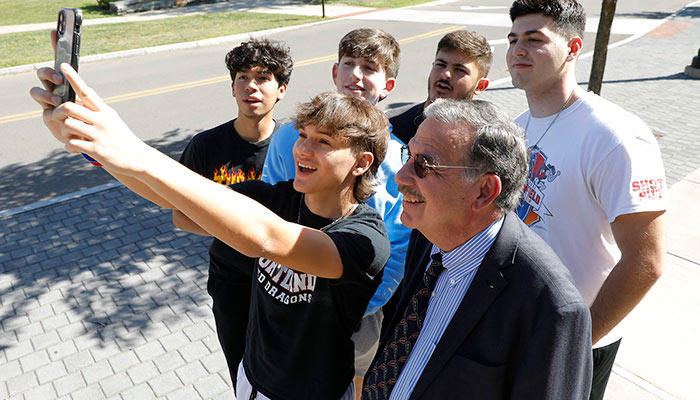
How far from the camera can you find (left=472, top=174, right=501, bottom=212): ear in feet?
6.11

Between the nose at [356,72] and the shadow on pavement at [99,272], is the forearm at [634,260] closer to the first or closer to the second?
the nose at [356,72]

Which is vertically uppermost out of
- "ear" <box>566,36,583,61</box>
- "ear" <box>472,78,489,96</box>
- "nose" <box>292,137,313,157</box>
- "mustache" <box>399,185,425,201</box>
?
"ear" <box>566,36,583,61</box>

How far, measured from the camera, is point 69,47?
1438mm

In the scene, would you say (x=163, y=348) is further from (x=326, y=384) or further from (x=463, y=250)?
(x=463, y=250)

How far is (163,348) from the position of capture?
4285mm

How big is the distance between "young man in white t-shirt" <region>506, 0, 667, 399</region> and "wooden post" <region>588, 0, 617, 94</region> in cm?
537

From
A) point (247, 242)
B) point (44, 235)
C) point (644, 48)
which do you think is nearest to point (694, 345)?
point (247, 242)

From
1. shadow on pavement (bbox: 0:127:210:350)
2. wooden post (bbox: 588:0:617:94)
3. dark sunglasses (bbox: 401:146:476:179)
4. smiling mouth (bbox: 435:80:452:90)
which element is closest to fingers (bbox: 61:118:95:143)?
dark sunglasses (bbox: 401:146:476:179)

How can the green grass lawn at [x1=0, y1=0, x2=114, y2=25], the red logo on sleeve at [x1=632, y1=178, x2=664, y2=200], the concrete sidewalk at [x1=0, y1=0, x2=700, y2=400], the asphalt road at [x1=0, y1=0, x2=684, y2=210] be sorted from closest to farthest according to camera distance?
1. the red logo on sleeve at [x1=632, y1=178, x2=664, y2=200]
2. the concrete sidewalk at [x1=0, y1=0, x2=700, y2=400]
3. the asphalt road at [x1=0, y1=0, x2=684, y2=210]
4. the green grass lawn at [x1=0, y1=0, x2=114, y2=25]

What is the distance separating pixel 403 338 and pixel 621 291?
3.05 feet

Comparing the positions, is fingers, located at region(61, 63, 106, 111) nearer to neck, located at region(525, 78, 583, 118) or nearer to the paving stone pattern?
neck, located at region(525, 78, 583, 118)

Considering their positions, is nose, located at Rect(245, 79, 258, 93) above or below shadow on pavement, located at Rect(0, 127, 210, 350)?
above

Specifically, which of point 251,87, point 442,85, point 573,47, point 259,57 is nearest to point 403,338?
point 573,47

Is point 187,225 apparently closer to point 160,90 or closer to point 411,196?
point 411,196
